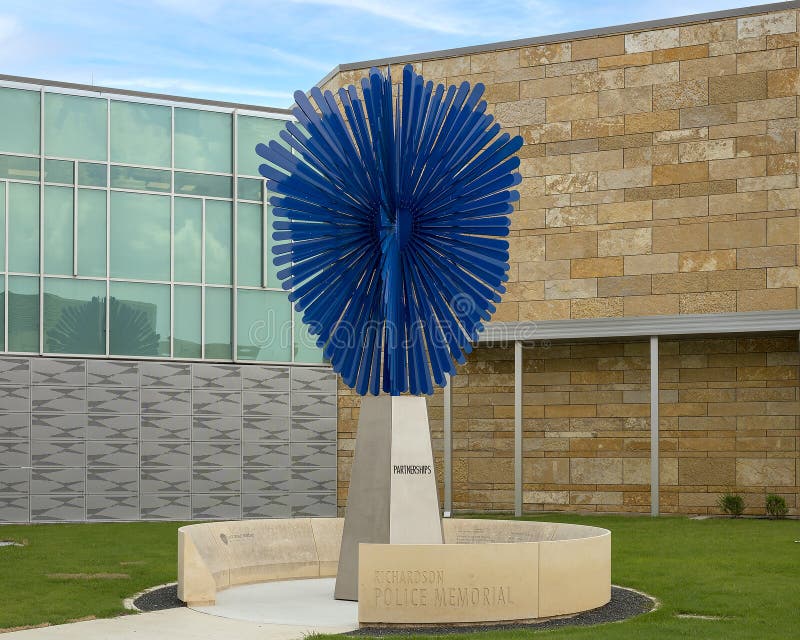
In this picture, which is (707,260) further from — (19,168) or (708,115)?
(19,168)

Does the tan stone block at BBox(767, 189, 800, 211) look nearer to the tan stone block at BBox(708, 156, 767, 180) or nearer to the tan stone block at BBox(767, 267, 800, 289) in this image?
the tan stone block at BBox(708, 156, 767, 180)

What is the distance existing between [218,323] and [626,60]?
446 inches

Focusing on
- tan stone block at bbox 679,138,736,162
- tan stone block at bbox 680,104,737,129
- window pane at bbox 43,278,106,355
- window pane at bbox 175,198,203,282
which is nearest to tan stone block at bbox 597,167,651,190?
tan stone block at bbox 679,138,736,162

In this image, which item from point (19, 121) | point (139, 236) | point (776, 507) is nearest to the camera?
point (776, 507)

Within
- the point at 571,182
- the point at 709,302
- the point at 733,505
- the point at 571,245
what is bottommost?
the point at 733,505

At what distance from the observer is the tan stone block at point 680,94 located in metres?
25.3

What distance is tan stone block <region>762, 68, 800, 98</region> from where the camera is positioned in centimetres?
2444

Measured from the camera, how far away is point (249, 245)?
95.9ft

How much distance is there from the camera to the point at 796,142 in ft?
80.0

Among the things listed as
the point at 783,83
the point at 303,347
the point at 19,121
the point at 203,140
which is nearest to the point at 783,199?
the point at 783,83

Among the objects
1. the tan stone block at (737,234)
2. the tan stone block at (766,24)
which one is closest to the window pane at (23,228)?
the tan stone block at (737,234)

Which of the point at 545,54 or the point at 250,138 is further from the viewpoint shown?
the point at 250,138

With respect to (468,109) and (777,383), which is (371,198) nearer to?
(468,109)

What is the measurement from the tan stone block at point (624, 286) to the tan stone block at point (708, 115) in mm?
3424
